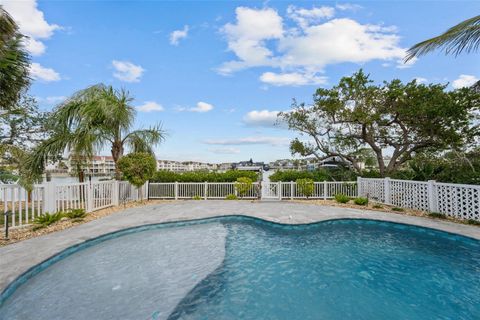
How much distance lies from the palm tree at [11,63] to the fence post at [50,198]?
2.15m

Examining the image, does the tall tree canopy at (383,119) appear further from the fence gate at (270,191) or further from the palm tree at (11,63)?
the palm tree at (11,63)

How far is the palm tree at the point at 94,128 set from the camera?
819cm

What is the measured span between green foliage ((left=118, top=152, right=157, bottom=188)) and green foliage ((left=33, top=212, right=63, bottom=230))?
111 inches

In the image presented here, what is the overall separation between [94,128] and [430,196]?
1175cm

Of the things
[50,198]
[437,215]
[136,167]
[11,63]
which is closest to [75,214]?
[50,198]

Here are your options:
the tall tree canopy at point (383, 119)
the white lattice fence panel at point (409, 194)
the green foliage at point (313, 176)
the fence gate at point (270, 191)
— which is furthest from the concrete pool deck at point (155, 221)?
the tall tree canopy at point (383, 119)

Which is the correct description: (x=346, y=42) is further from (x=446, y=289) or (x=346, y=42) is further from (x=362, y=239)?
(x=446, y=289)

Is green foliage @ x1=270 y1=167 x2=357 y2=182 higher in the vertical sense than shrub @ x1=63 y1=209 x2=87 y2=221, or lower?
higher

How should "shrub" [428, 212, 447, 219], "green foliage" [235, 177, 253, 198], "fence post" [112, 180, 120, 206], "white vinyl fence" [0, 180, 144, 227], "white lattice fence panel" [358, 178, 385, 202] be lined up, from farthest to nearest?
"green foliage" [235, 177, 253, 198] → "white lattice fence panel" [358, 178, 385, 202] → "fence post" [112, 180, 120, 206] → "shrub" [428, 212, 447, 219] → "white vinyl fence" [0, 180, 144, 227]

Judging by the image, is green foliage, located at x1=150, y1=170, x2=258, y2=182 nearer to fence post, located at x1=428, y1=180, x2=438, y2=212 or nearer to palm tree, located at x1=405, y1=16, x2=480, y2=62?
fence post, located at x1=428, y1=180, x2=438, y2=212

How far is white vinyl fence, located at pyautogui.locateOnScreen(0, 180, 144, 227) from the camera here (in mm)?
5403

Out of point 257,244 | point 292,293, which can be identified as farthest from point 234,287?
point 257,244

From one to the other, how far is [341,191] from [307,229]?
17.5ft

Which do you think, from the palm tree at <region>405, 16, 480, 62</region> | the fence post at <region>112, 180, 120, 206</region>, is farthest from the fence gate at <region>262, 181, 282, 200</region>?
the palm tree at <region>405, 16, 480, 62</region>
